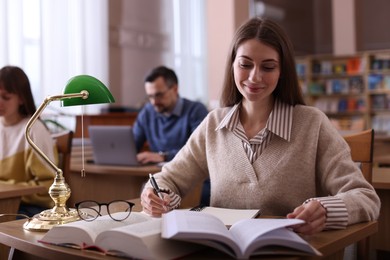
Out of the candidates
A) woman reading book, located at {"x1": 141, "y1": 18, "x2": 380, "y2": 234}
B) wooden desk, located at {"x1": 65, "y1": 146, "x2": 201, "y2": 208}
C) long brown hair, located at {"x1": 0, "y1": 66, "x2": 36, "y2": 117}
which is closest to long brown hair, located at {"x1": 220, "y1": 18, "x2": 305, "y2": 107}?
woman reading book, located at {"x1": 141, "y1": 18, "x2": 380, "y2": 234}

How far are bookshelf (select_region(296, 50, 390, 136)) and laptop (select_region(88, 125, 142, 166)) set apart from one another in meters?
6.07

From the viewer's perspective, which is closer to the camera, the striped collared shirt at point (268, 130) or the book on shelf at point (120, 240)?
the book on shelf at point (120, 240)

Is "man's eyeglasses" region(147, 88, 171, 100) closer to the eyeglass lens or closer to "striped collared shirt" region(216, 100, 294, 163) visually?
the eyeglass lens

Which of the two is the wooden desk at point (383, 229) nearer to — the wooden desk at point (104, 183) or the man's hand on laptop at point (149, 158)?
the wooden desk at point (104, 183)

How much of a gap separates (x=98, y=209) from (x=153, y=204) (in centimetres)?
17

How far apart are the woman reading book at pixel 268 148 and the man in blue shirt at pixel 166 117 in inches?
81.2

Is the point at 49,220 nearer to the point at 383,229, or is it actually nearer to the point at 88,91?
the point at 88,91

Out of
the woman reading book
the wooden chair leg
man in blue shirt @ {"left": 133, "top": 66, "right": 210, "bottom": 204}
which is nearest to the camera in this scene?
the woman reading book

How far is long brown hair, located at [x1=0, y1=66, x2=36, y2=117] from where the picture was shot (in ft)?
9.32

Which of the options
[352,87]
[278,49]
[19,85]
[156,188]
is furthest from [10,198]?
[352,87]

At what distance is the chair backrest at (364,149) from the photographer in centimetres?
213

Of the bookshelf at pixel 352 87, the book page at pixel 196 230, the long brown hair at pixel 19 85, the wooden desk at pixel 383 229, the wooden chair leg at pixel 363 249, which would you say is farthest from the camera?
the bookshelf at pixel 352 87

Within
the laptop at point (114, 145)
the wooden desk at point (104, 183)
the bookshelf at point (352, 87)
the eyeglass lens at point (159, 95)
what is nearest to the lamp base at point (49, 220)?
the wooden desk at point (104, 183)

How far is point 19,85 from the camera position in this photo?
9.43ft
